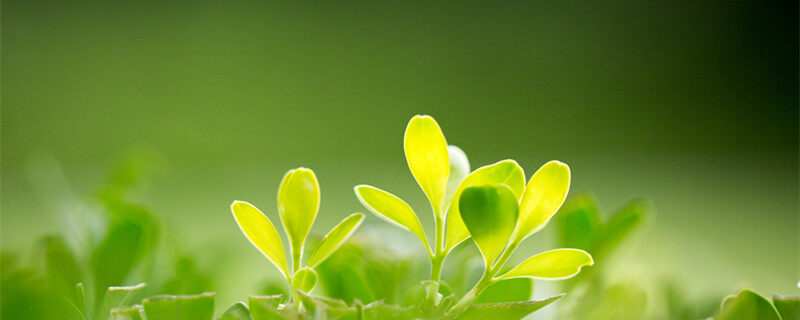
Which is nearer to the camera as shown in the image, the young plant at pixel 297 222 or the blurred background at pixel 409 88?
the young plant at pixel 297 222

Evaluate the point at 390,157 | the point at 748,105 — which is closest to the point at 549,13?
the point at 748,105

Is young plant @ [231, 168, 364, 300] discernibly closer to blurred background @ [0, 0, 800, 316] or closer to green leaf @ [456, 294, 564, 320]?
green leaf @ [456, 294, 564, 320]

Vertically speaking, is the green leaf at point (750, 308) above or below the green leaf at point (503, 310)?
below

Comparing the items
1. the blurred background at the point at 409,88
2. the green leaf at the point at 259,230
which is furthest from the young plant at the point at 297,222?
the blurred background at the point at 409,88

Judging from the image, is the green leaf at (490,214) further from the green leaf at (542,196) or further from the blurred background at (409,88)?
the blurred background at (409,88)

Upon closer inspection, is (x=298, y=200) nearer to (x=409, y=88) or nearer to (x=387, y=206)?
(x=387, y=206)

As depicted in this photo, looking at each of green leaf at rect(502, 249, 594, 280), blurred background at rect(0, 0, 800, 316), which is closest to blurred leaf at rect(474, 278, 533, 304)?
green leaf at rect(502, 249, 594, 280)

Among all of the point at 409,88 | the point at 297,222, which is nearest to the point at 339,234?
the point at 297,222
